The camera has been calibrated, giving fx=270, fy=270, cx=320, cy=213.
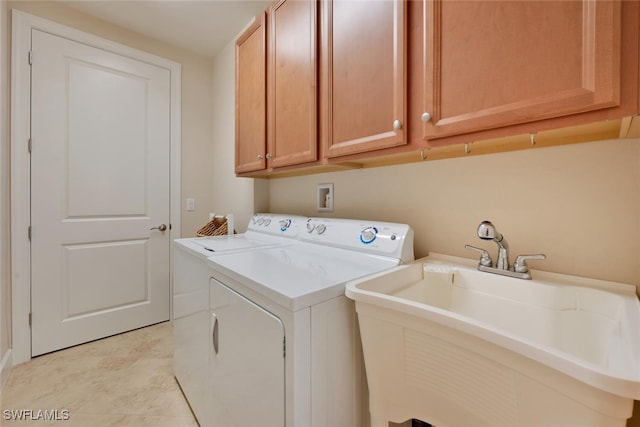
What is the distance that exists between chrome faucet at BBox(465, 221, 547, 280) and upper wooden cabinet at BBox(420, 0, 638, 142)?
33 cm

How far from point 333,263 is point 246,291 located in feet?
1.26

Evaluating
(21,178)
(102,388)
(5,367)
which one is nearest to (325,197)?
(102,388)

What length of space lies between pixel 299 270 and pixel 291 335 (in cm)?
30

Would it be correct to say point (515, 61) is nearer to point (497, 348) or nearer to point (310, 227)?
point (497, 348)

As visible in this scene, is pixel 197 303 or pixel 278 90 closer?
pixel 197 303

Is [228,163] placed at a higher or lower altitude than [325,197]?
higher

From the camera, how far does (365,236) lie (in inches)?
48.4

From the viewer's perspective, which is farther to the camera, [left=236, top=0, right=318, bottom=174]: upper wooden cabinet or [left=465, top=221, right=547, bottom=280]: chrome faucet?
[left=236, top=0, right=318, bottom=174]: upper wooden cabinet

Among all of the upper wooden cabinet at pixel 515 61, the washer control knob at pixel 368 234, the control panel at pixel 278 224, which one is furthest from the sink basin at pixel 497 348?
the control panel at pixel 278 224

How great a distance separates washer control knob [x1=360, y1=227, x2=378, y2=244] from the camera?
1206mm

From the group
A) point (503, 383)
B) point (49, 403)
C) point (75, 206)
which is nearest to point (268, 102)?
point (503, 383)

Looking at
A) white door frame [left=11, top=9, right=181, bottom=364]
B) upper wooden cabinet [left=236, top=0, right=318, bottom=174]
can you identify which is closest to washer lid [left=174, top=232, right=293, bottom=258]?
upper wooden cabinet [left=236, top=0, right=318, bottom=174]

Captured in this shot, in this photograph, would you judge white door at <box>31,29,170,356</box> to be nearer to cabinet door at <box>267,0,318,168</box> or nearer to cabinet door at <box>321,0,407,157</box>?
cabinet door at <box>267,0,318,168</box>

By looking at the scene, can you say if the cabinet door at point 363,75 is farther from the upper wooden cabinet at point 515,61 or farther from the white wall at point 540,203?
the white wall at point 540,203
